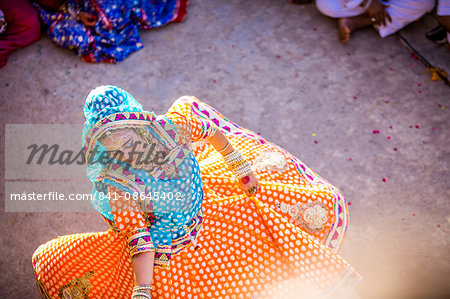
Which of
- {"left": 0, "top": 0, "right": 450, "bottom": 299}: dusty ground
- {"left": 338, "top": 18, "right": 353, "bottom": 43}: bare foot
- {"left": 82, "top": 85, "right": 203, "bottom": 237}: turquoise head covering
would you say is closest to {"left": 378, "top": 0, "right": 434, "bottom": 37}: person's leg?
{"left": 0, "top": 0, "right": 450, "bottom": 299}: dusty ground

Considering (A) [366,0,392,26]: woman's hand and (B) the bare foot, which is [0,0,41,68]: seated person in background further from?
(A) [366,0,392,26]: woman's hand

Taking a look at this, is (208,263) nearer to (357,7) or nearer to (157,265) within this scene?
(157,265)

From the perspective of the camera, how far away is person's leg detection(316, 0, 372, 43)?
126 inches

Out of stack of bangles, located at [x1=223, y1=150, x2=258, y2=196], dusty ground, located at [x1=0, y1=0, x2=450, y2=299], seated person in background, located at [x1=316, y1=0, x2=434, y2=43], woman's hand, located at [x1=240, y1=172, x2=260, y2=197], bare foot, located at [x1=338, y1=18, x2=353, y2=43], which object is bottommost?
dusty ground, located at [x1=0, y1=0, x2=450, y2=299]

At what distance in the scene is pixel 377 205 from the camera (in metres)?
2.48

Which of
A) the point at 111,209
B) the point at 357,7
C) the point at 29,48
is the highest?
the point at 357,7

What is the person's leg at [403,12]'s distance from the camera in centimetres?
313

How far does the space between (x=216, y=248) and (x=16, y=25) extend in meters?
3.03

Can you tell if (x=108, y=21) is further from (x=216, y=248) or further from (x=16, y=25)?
(x=216, y=248)

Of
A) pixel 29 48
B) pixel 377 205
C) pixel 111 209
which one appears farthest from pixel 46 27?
pixel 377 205

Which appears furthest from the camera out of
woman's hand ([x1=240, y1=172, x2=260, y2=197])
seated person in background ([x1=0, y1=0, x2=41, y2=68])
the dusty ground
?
seated person in background ([x1=0, y1=0, x2=41, y2=68])

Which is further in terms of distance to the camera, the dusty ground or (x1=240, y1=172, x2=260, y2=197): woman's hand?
the dusty ground

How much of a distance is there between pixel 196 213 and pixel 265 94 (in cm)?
165

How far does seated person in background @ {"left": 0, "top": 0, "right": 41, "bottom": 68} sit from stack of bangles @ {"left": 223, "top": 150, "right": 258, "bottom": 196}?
2.71 meters
